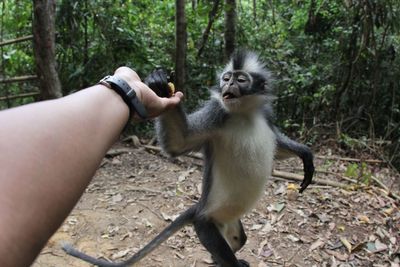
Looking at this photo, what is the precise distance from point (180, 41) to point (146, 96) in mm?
4284

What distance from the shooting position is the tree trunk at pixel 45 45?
4.45 meters

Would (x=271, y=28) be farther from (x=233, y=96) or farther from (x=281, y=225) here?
(x=233, y=96)

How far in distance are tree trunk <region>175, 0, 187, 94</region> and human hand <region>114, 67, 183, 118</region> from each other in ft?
12.5

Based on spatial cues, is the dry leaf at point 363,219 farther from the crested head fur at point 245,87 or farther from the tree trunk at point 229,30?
the tree trunk at point 229,30

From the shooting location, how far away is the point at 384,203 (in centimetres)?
476

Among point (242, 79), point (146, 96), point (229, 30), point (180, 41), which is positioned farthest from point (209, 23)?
point (146, 96)

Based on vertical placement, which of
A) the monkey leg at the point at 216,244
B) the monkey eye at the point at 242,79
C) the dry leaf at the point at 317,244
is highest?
the monkey eye at the point at 242,79

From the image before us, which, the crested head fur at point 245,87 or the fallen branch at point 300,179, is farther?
the fallen branch at point 300,179

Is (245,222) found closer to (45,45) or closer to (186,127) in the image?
(186,127)

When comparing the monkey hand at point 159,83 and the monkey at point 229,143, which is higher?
the monkey hand at point 159,83

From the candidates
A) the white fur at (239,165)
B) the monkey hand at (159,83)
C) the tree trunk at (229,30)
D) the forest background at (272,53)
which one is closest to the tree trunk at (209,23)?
the forest background at (272,53)

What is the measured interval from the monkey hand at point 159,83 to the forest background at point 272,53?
→ 3812 millimetres

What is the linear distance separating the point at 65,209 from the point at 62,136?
159 mm

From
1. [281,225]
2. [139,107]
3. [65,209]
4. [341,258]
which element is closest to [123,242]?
[281,225]
